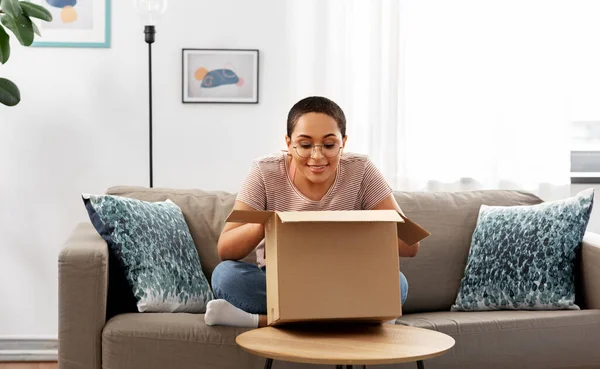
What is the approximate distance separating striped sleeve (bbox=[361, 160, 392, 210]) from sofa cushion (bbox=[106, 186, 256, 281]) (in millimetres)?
612

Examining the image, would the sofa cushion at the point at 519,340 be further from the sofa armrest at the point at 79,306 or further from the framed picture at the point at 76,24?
the framed picture at the point at 76,24

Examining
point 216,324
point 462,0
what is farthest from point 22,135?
point 462,0

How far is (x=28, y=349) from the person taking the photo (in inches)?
143

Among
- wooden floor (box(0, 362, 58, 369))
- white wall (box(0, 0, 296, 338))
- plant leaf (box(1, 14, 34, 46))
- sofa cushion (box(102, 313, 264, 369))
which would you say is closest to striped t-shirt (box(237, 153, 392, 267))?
sofa cushion (box(102, 313, 264, 369))

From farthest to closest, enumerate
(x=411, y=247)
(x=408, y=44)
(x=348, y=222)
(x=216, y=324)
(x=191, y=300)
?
(x=408, y=44), (x=191, y=300), (x=216, y=324), (x=411, y=247), (x=348, y=222)

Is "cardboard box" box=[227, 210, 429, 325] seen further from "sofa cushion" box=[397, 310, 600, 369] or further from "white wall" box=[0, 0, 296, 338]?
"white wall" box=[0, 0, 296, 338]

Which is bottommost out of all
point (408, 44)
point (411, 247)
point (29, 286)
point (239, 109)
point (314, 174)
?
point (29, 286)

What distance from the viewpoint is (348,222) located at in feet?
6.42

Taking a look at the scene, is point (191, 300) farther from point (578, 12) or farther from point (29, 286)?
point (578, 12)

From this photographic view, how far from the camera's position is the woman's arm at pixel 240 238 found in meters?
2.24

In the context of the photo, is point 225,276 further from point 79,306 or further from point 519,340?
point 519,340

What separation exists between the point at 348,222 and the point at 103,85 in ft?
6.52

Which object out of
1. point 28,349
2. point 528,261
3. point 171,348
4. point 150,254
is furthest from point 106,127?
point 528,261

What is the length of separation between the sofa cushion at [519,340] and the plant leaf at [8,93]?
1.63 m
